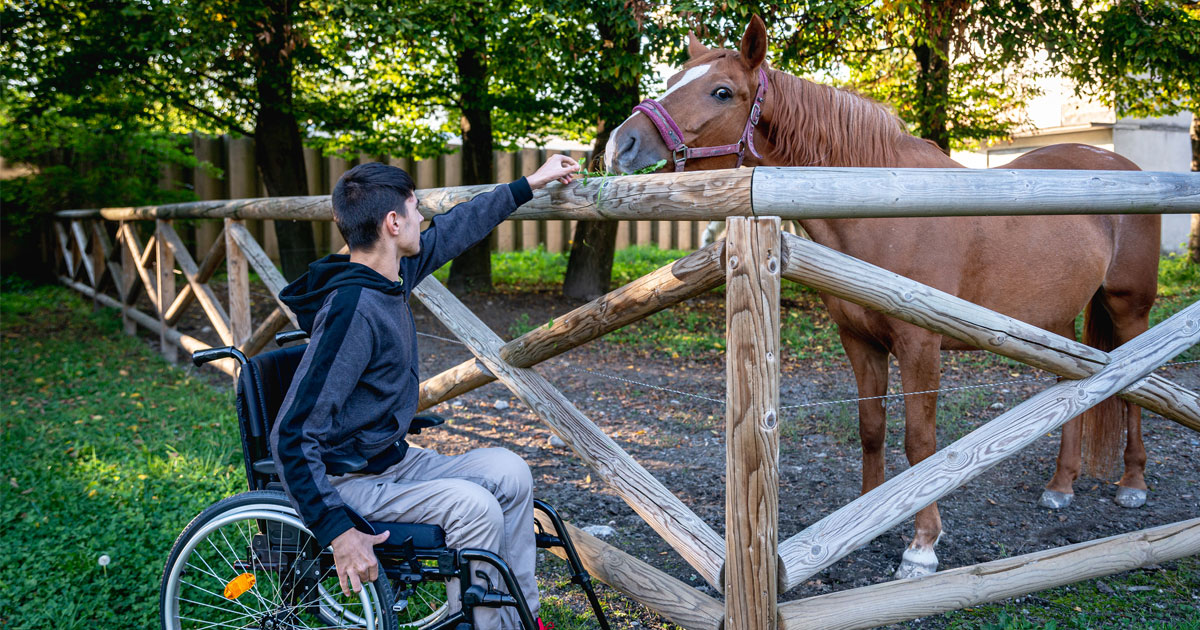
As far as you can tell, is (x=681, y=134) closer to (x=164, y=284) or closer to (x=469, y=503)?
(x=469, y=503)

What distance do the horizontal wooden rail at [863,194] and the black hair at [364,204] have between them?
57 cm

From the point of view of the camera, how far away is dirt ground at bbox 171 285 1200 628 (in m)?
3.95

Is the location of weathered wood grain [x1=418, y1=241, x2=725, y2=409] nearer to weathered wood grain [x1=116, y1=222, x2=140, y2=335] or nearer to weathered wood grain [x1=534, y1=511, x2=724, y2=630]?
weathered wood grain [x1=534, y1=511, x2=724, y2=630]

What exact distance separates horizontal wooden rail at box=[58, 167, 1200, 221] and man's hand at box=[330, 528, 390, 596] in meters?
1.25

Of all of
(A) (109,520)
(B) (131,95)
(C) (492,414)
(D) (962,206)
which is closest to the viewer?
(D) (962,206)

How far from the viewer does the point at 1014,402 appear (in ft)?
21.0

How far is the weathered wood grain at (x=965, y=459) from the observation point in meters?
2.45

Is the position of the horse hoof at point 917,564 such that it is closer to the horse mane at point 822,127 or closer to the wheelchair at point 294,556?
the wheelchair at point 294,556

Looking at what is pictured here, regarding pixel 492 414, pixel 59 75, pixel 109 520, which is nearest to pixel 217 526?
pixel 109 520

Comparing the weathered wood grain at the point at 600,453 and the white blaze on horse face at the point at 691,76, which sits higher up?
the white blaze on horse face at the point at 691,76

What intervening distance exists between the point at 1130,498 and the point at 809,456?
68.2 inches

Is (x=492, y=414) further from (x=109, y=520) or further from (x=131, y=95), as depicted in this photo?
(x=131, y=95)

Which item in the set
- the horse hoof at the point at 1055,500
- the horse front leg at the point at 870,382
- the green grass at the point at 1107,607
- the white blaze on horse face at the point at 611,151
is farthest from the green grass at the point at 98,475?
the horse hoof at the point at 1055,500

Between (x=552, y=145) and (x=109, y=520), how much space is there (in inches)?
712
